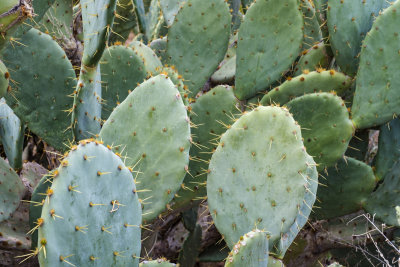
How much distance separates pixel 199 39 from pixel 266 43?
303mm

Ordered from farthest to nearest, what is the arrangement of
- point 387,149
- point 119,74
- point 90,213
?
point 387,149, point 119,74, point 90,213

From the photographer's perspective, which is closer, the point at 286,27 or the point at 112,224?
the point at 112,224

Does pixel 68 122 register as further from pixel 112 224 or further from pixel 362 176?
pixel 362 176

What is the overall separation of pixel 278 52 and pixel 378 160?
57 centimetres

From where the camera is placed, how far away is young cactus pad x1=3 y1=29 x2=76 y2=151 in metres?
2.10

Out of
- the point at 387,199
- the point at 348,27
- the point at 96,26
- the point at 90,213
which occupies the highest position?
the point at 96,26

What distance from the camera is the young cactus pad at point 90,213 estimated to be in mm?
1277

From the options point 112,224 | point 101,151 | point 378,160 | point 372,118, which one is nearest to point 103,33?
point 101,151

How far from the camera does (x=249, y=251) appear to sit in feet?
4.74

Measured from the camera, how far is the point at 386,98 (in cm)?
217

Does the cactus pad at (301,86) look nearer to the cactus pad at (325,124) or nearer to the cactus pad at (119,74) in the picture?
the cactus pad at (325,124)

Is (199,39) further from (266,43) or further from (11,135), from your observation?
(11,135)

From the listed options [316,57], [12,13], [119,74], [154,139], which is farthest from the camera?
[316,57]

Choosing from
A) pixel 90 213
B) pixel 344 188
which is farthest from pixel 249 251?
pixel 344 188
